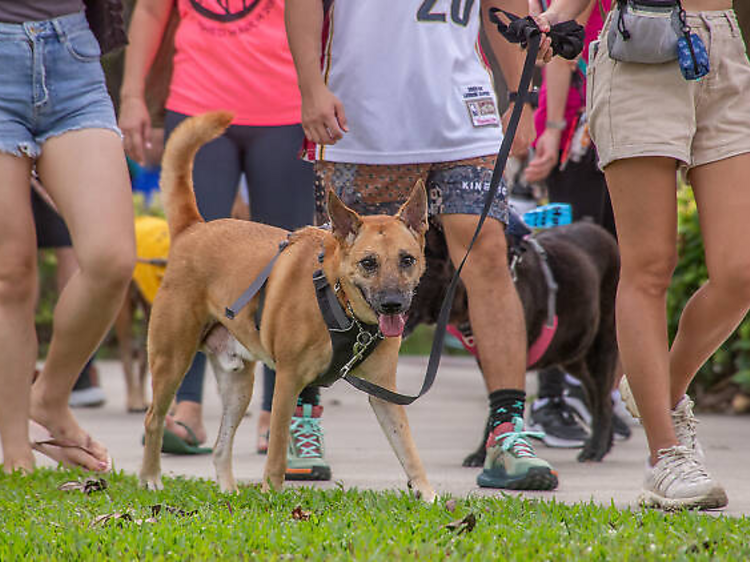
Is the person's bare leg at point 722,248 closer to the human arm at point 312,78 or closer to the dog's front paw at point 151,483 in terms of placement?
the human arm at point 312,78

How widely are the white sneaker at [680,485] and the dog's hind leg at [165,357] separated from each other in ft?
5.62

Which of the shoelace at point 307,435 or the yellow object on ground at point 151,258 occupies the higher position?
the shoelace at point 307,435

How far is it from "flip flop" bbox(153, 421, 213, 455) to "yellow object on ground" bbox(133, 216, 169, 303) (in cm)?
202

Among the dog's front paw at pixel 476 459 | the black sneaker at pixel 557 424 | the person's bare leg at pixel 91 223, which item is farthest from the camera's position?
the black sneaker at pixel 557 424

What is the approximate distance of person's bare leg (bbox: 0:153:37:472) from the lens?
4.29 m

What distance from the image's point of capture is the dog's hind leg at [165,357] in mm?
4238

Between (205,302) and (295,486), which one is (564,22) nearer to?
(205,302)

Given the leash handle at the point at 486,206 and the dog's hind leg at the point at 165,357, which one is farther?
the dog's hind leg at the point at 165,357

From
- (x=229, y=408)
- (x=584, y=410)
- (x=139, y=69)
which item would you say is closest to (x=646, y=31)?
(x=229, y=408)

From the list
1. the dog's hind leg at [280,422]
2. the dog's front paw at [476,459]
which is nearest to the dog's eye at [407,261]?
the dog's hind leg at [280,422]

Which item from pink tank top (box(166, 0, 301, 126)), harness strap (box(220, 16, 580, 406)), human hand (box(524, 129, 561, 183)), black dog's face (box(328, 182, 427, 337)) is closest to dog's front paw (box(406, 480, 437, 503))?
harness strap (box(220, 16, 580, 406))

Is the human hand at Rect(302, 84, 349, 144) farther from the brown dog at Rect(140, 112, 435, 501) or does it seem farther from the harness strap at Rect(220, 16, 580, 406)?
the harness strap at Rect(220, 16, 580, 406)

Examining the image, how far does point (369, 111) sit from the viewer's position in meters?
4.44

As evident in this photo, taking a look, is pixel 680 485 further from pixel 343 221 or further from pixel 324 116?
pixel 324 116
